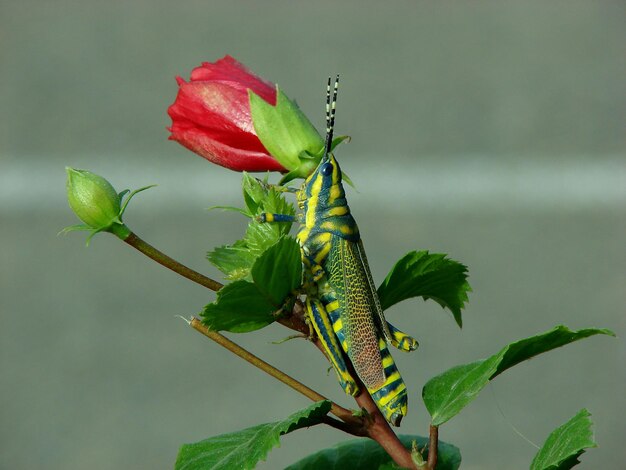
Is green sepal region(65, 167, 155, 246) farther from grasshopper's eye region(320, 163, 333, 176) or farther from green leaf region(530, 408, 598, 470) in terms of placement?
green leaf region(530, 408, 598, 470)

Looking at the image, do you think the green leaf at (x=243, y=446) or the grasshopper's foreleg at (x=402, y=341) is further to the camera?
the grasshopper's foreleg at (x=402, y=341)

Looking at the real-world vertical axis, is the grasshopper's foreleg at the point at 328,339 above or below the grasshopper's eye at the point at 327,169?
below

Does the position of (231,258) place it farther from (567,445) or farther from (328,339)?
(567,445)

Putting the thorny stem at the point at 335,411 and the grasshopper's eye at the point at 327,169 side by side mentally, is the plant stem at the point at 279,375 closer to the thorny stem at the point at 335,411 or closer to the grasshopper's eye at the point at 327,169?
the thorny stem at the point at 335,411

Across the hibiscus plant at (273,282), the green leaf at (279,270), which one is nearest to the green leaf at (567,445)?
the hibiscus plant at (273,282)

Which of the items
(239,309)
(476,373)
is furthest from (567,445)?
(239,309)

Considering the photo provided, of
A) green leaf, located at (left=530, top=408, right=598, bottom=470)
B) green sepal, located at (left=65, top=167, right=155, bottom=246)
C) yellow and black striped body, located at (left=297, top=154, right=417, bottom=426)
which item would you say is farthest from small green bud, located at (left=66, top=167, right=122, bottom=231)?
green leaf, located at (left=530, top=408, right=598, bottom=470)

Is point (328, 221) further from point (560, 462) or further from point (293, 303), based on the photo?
point (560, 462)

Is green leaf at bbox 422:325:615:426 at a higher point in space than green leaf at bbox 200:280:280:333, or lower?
lower
